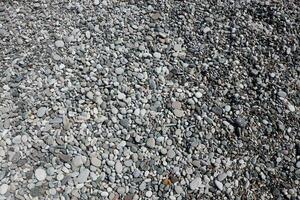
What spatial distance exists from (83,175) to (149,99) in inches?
36.9

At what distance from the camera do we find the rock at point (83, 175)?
143 inches

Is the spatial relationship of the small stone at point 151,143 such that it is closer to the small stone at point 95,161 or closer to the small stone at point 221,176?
the small stone at point 95,161

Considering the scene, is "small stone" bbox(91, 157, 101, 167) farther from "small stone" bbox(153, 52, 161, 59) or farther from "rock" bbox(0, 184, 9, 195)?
"small stone" bbox(153, 52, 161, 59)

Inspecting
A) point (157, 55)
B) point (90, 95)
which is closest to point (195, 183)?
point (90, 95)

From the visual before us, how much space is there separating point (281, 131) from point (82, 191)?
182 cm

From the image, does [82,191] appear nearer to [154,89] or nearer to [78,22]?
[154,89]

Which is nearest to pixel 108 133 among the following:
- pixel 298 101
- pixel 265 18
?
pixel 298 101

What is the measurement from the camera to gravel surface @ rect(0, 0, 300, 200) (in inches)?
146

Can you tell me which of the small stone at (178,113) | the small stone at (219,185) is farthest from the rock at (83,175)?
the small stone at (219,185)

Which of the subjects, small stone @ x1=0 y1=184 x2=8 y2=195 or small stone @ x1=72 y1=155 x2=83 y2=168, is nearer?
small stone @ x1=0 y1=184 x2=8 y2=195

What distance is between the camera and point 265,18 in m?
4.89

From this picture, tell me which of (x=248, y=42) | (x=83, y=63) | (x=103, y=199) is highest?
(x=248, y=42)

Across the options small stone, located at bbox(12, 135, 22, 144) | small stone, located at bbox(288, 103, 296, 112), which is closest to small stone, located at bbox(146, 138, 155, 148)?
small stone, located at bbox(12, 135, 22, 144)

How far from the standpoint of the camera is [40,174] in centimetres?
364
